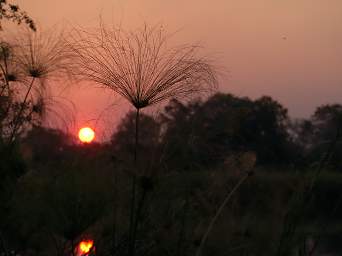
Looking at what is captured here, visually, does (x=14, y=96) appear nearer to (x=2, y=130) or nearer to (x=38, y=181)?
(x=2, y=130)

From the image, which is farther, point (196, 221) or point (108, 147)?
point (196, 221)

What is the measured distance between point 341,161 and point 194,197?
1320 mm

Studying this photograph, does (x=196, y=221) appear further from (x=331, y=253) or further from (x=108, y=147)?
(x=331, y=253)

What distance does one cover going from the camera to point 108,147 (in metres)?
3.82

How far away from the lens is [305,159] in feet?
11.1

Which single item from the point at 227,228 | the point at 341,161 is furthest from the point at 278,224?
the point at 341,161

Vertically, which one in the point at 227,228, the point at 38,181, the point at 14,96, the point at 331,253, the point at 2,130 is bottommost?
the point at 331,253

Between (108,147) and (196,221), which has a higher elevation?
(108,147)

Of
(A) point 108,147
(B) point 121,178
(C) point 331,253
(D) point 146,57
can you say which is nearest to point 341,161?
(D) point 146,57

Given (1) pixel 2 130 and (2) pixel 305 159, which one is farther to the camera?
(1) pixel 2 130

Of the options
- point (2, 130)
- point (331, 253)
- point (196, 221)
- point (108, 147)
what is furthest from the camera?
point (331, 253)

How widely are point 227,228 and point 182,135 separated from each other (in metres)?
2.62

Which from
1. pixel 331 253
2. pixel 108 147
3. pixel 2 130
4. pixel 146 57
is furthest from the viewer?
pixel 331 253

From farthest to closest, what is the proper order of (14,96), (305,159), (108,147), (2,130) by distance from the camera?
(14,96)
(2,130)
(108,147)
(305,159)
